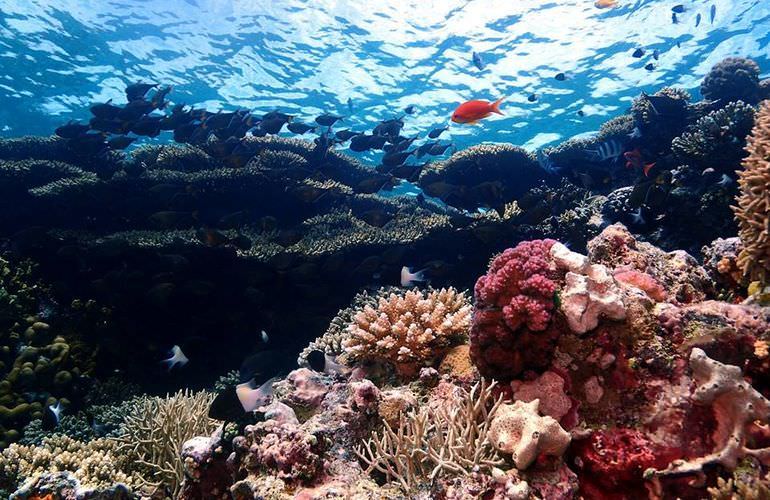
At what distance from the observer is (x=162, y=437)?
4.98 metres

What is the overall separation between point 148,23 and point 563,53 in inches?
697

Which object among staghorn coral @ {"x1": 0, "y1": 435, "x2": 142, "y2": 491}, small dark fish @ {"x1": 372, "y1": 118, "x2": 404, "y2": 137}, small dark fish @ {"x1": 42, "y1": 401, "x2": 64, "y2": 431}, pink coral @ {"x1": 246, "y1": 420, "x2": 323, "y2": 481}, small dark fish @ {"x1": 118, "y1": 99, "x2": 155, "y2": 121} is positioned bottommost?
small dark fish @ {"x1": 42, "y1": 401, "x2": 64, "y2": 431}

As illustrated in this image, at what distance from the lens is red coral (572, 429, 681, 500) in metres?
2.62

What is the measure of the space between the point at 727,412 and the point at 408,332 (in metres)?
2.68

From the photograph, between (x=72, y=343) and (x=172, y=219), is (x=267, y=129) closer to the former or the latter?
(x=172, y=219)

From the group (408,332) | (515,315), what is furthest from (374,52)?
(515,315)

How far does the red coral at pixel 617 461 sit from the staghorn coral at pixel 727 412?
0.10 metres

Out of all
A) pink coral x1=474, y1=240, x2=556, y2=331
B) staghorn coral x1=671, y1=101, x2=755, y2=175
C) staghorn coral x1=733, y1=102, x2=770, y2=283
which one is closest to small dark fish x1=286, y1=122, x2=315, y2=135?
pink coral x1=474, y1=240, x2=556, y2=331

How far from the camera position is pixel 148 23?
1700cm

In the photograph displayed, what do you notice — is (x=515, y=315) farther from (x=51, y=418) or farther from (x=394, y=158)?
(x=51, y=418)

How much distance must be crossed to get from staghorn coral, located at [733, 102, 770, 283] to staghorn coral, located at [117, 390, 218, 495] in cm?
606

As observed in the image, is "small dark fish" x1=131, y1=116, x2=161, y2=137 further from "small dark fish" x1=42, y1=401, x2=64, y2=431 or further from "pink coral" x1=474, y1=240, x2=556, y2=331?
"pink coral" x1=474, y1=240, x2=556, y2=331

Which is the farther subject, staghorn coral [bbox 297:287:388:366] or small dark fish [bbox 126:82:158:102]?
small dark fish [bbox 126:82:158:102]

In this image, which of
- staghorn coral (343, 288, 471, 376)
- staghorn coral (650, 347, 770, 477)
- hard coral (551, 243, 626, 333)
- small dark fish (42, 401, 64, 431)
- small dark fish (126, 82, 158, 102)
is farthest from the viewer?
small dark fish (126, 82, 158, 102)
